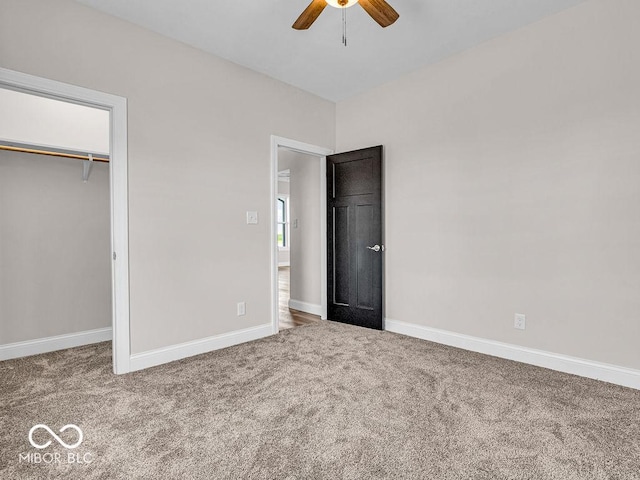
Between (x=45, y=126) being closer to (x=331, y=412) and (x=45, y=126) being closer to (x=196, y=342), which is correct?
(x=196, y=342)

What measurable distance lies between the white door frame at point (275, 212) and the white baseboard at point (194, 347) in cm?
23

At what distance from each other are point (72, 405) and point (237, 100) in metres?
2.81

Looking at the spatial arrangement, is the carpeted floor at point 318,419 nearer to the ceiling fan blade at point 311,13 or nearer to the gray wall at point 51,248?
the gray wall at point 51,248

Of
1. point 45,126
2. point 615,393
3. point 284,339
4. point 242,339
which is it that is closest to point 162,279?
point 242,339

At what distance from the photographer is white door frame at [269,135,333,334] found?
362 cm

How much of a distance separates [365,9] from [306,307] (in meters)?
3.57

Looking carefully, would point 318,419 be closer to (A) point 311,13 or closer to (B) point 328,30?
(A) point 311,13

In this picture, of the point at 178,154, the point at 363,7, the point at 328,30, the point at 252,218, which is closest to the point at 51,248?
the point at 178,154

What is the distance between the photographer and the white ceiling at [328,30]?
8.20ft

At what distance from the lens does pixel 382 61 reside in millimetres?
3318

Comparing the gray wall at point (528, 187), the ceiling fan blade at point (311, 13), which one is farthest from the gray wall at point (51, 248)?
the gray wall at point (528, 187)

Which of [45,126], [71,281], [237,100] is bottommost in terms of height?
[71,281]

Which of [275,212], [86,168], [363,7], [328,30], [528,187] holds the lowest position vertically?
[275,212]

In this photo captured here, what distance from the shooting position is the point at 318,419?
6.38 ft
